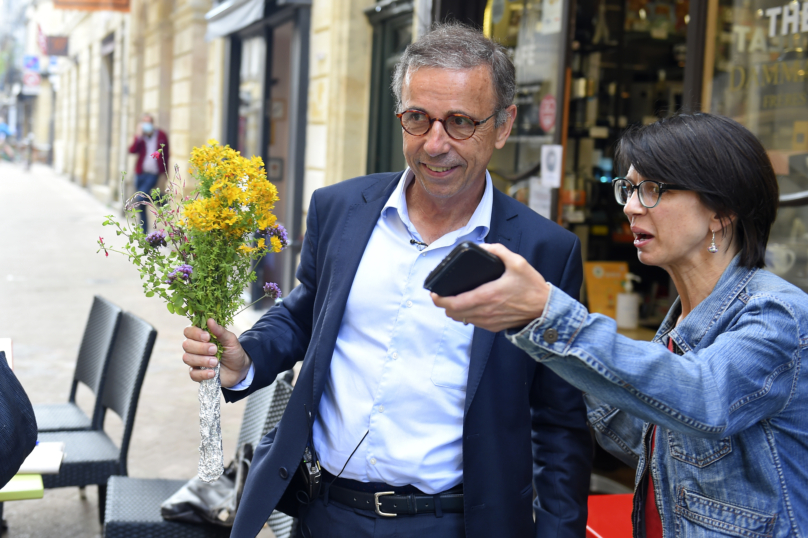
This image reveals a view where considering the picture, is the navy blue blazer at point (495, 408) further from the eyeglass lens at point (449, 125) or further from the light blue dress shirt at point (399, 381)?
the eyeglass lens at point (449, 125)

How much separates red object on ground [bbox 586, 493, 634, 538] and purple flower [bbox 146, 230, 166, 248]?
4.60 feet

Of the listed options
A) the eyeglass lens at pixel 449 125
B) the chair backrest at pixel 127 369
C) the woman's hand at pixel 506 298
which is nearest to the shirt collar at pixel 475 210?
the eyeglass lens at pixel 449 125

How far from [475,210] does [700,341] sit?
0.69 metres

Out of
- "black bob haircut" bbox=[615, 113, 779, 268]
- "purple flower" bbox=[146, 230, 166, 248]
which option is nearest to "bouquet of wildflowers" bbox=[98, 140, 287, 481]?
"purple flower" bbox=[146, 230, 166, 248]

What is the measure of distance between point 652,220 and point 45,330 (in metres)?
7.83

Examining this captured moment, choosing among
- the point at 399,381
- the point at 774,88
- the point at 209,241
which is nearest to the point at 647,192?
the point at 399,381

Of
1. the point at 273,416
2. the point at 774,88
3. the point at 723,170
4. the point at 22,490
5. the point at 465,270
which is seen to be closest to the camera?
the point at 465,270

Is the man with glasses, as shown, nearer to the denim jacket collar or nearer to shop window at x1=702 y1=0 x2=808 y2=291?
the denim jacket collar

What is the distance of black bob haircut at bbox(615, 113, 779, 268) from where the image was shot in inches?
61.0

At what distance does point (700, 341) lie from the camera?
1.57 metres

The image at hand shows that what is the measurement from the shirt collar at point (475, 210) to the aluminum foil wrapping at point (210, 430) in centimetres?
60

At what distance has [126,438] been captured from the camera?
11.6 ft

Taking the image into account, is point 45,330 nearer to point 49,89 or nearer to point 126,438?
point 126,438

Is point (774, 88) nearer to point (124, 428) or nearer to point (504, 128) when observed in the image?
point (504, 128)
